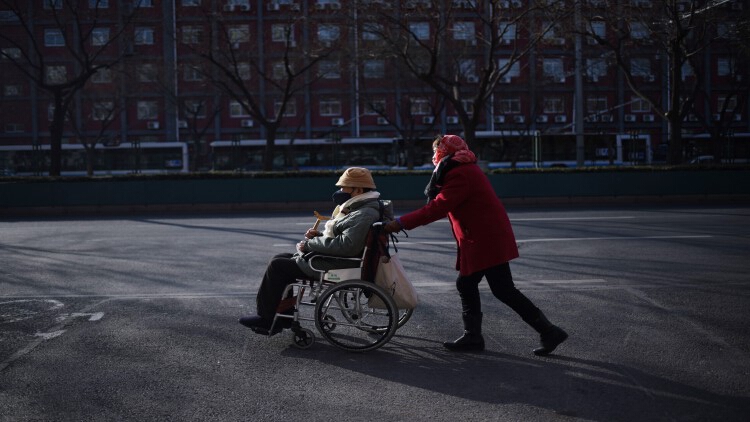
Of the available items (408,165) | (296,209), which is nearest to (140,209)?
(296,209)

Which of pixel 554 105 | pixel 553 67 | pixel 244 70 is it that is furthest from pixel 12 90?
pixel 554 105

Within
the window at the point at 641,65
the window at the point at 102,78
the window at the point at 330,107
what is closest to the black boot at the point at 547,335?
the window at the point at 641,65

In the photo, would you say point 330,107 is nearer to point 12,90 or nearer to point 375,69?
point 375,69

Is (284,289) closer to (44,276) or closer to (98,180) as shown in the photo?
(44,276)

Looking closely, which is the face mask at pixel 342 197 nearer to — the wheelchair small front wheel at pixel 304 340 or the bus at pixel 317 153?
the wheelchair small front wheel at pixel 304 340

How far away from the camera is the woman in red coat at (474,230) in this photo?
5227 mm

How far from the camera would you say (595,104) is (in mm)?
51656

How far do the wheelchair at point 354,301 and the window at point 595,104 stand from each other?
49.0 meters

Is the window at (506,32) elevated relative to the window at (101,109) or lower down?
elevated

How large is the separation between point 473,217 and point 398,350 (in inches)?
47.2

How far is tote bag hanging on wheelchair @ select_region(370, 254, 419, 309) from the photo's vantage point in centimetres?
536

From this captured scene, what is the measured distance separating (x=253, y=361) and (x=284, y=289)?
627mm

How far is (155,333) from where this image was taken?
600cm

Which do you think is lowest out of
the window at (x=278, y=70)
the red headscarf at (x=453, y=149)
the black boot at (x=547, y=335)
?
the black boot at (x=547, y=335)
